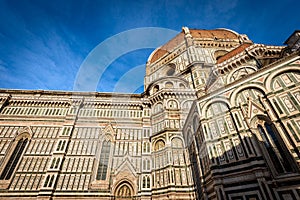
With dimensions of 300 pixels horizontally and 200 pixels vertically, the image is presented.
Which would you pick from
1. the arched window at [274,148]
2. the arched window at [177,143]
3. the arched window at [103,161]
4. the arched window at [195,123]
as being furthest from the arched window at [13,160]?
the arched window at [274,148]

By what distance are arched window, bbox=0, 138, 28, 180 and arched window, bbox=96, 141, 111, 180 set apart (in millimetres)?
7647

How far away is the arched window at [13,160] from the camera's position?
13996 millimetres

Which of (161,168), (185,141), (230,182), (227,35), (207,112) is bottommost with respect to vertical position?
(230,182)

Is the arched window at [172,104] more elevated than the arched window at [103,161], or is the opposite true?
the arched window at [172,104]

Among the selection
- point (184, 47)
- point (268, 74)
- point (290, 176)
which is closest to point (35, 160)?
point (290, 176)

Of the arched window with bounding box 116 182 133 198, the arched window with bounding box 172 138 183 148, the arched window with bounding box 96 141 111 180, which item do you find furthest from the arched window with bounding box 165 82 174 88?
the arched window with bounding box 116 182 133 198

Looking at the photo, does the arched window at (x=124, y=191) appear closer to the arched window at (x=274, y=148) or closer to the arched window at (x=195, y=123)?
the arched window at (x=195, y=123)

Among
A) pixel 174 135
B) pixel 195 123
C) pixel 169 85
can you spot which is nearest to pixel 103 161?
pixel 174 135

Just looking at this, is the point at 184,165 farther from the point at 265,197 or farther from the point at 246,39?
the point at 246,39

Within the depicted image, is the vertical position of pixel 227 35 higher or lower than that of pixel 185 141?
higher

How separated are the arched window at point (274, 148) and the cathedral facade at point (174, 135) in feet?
0.14

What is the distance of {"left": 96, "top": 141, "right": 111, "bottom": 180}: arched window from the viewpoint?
567 inches

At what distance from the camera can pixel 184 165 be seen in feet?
44.0

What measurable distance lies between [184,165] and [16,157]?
51.4 ft
